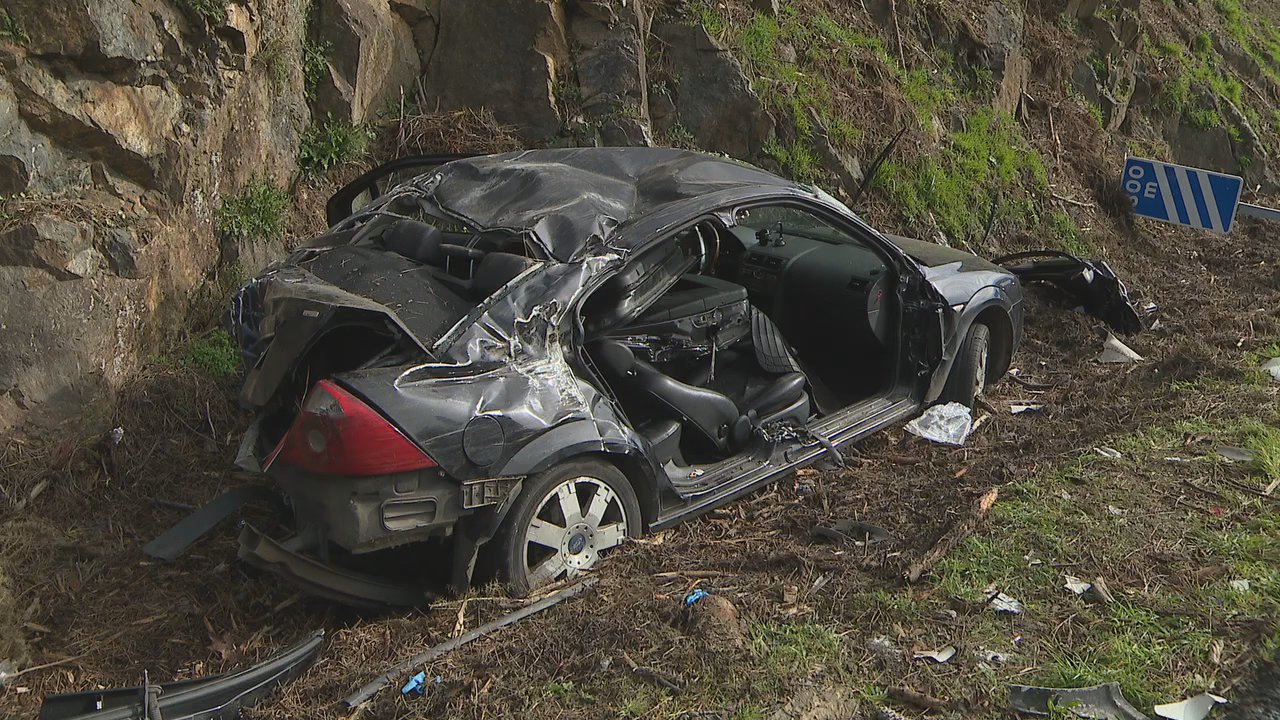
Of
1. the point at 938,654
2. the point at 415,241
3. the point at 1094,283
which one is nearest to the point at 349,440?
the point at 415,241

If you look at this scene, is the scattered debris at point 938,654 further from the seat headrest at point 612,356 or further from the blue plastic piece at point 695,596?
the seat headrest at point 612,356

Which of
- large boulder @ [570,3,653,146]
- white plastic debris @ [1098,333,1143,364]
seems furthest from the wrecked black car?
large boulder @ [570,3,653,146]

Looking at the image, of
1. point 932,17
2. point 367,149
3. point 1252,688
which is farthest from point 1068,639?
point 932,17

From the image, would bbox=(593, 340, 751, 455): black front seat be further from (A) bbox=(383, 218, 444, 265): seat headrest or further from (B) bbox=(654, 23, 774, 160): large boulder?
(B) bbox=(654, 23, 774, 160): large boulder

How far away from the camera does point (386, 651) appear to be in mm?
3871

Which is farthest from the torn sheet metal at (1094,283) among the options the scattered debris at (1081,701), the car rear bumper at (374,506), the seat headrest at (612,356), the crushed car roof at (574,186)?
the car rear bumper at (374,506)

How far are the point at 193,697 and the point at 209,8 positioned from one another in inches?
182

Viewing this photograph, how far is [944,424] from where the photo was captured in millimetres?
6066

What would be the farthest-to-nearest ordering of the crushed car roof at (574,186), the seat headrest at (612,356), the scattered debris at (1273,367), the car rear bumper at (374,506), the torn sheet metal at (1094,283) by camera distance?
1. the torn sheet metal at (1094,283)
2. the scattered debris at (1273,367)
3. the seat headrest at (612,356)
4. the crushed car roof at (574,186)
5. the car rear bumper at (374,506)

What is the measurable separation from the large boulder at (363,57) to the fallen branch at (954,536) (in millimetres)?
5151

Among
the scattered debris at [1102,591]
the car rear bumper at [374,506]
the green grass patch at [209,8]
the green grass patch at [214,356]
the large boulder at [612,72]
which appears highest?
the green grass patch at [209,8]

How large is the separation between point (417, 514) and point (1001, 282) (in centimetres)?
408

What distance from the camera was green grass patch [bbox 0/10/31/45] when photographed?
561cm

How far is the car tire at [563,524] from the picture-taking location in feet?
13.2
